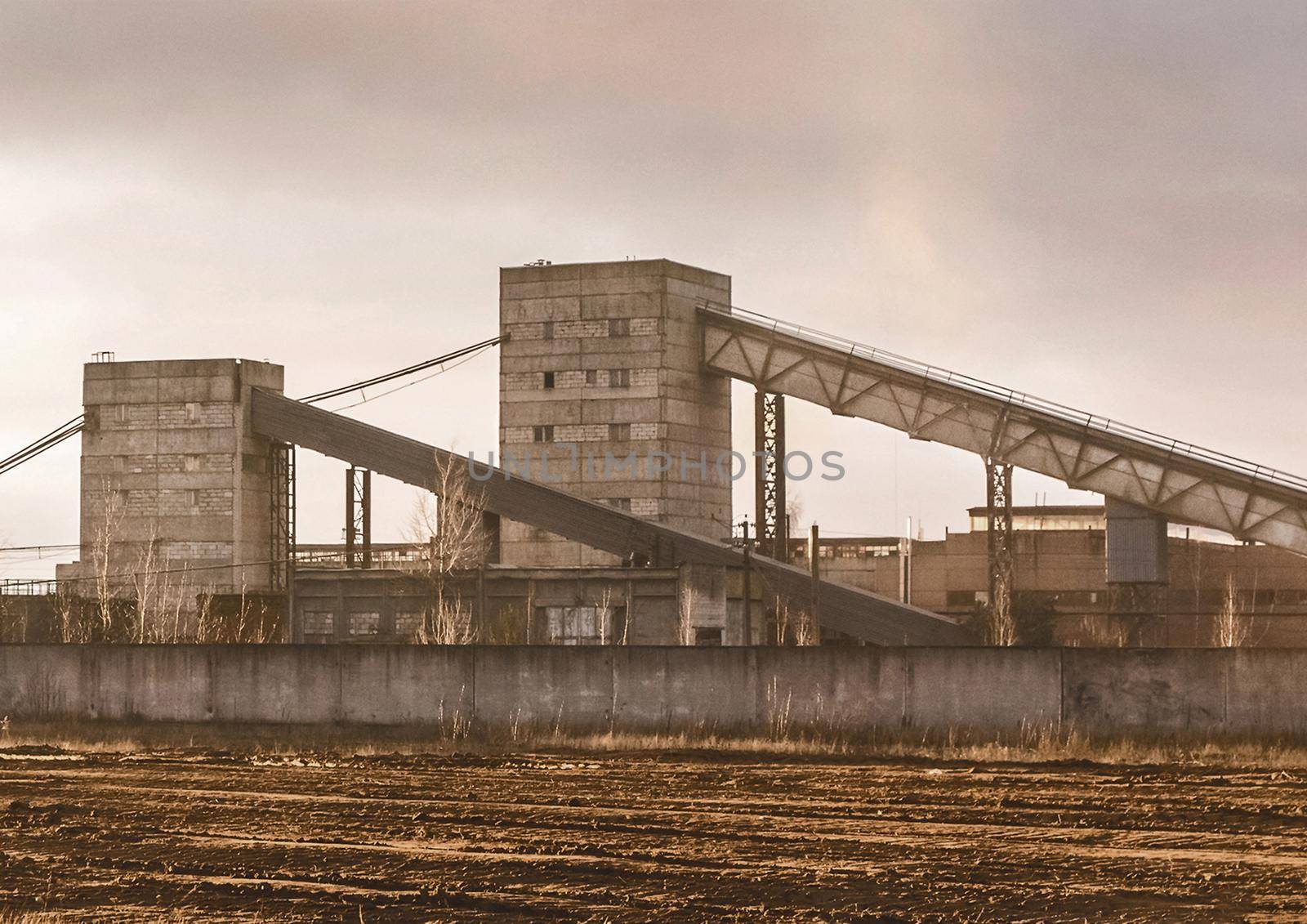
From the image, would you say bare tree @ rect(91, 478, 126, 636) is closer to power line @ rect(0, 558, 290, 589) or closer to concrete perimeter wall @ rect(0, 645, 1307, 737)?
power line @ rect(0, 558, 290, 589)

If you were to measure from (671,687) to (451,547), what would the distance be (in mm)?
30845

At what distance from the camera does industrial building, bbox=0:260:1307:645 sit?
162 ft

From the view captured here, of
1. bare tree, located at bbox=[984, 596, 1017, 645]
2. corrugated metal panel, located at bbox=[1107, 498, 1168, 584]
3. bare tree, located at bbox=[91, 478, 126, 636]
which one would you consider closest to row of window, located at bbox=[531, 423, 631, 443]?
bare tree, located at bbox=[984, 596, 1017, 645]

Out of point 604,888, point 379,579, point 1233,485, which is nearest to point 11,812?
point 604,888

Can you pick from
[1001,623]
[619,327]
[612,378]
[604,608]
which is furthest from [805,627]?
[619,327]

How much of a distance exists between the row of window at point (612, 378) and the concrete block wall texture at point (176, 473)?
9164 millimetres

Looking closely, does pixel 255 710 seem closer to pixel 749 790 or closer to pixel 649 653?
pixel 649 653

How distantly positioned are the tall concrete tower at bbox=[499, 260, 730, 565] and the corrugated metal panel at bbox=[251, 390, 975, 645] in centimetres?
455

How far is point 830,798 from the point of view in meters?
16.4

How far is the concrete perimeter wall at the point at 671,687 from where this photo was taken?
20703 mm

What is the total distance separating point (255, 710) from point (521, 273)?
3604 centimetres

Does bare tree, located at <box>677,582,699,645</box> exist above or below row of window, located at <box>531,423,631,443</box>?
below

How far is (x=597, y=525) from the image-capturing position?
50.8 metres

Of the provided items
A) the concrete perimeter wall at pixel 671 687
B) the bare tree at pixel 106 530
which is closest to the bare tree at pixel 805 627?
the bare tree at pixel 106 530
